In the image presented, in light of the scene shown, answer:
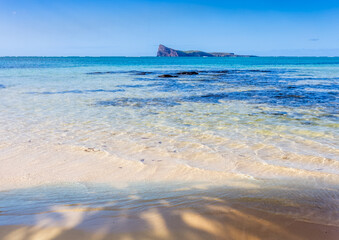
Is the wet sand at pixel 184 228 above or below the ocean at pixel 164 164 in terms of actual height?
above

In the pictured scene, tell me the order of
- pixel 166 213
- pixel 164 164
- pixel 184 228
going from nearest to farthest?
pixel 184 228
pixel 166 213
pixel 164 164

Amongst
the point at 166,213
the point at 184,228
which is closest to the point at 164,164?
the point at 166,213

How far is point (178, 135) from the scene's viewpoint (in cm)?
721

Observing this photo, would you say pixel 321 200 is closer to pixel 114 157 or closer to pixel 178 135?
pixel 114 157

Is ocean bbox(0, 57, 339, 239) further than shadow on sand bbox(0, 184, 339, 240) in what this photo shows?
Yes

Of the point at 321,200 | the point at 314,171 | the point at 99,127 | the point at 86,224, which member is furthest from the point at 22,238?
the point at 99,127

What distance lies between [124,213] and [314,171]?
3292 millimetres

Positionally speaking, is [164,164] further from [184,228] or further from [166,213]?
[184,228]

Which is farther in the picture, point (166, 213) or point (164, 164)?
point (164, 164)

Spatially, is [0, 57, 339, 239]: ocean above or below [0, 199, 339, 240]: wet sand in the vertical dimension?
below

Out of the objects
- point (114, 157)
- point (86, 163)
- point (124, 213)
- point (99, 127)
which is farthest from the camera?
point (99, 127)

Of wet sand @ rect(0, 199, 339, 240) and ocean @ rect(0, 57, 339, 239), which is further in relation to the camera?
ocean @ rect(0, 57, 339, 239)

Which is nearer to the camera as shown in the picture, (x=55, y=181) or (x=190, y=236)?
(x=190, y=236)

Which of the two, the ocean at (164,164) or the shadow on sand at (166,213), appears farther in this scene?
the ocean at (164,164)
